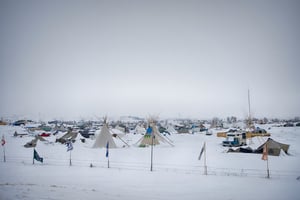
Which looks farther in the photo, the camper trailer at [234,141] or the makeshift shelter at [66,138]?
the makeshift shelter at [66,138]

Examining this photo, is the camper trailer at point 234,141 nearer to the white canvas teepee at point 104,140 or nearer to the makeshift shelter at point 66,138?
the white canvas teepee at point 104,140

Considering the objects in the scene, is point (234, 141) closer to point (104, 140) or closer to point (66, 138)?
point (104, 140)

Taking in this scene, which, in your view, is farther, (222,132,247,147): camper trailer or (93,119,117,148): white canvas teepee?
(222,132,247,147): camper trailer

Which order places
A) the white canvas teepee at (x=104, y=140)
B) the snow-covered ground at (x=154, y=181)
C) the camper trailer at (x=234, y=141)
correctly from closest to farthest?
the snow-covered ground at (x=154, y=181) < the white canvas teepee at (x=104, y=140) < the camper trailer at (x=234, y=141)

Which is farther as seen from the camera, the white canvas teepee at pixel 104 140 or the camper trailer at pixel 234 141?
the camper trailer at pixel 234 141

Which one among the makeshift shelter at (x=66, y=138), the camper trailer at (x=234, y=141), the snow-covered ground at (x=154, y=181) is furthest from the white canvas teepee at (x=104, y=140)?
the camper trailer at (x=234, y=141)

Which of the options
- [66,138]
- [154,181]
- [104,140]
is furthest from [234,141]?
[66,138]

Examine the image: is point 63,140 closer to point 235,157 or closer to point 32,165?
point 32,165

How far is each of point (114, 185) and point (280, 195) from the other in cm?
474

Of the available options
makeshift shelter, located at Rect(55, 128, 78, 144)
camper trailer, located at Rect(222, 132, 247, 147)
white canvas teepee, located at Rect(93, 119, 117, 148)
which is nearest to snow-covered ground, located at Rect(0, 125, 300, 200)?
white canvas teepee, located at Rect(93, 119, 117, 148)

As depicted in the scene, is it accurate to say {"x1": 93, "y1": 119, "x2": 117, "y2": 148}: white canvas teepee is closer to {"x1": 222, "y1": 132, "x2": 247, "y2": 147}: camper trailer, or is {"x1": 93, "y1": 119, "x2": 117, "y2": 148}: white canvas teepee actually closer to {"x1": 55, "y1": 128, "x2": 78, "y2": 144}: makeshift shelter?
{"x1": 55, "y1": 128, "x2": 78, "y2": 144}: makeshift shelter

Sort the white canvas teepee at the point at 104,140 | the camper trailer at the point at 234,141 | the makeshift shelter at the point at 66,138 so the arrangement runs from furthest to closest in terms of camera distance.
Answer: the makeshift shelter at the point at 66,138
the camper trailer at the point at 234,141
the white canvas teepee at the point at 104,140

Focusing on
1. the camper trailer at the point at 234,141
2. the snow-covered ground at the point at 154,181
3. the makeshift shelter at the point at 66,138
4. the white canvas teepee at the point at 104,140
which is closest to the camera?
the snow-covered ground at the point at 154,181

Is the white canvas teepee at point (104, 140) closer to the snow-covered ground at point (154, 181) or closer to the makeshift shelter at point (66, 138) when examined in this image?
the makeshift shelter at point (66, 138)
